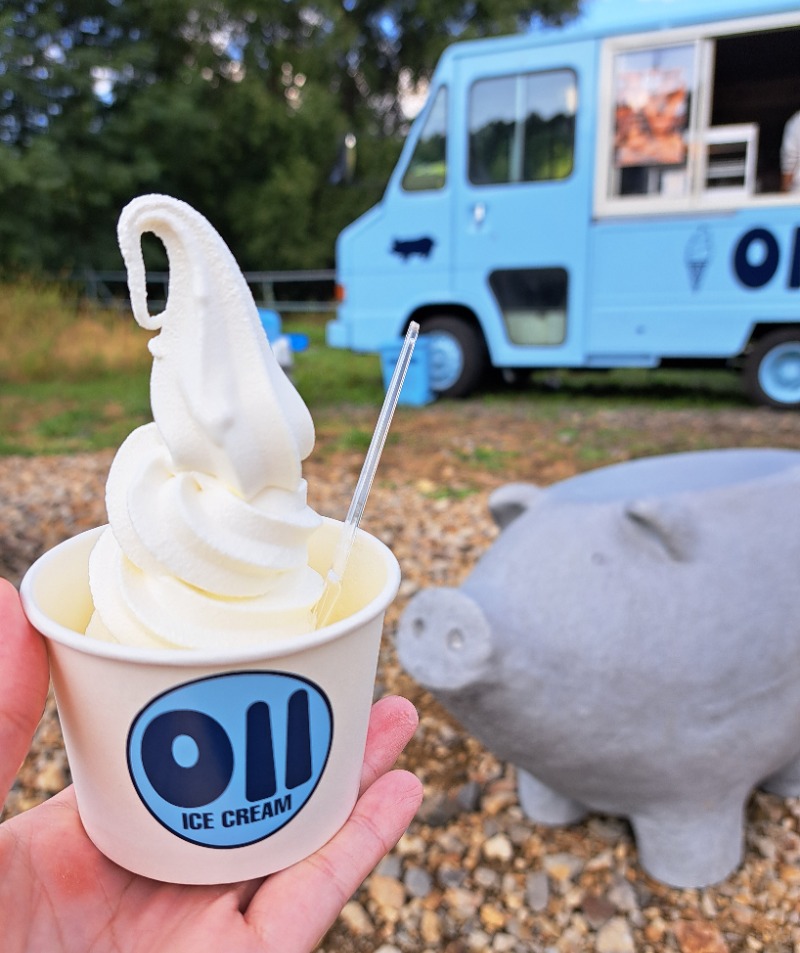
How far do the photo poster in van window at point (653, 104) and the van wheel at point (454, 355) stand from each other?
1.75 meters

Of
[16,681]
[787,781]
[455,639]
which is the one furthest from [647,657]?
[16,681]

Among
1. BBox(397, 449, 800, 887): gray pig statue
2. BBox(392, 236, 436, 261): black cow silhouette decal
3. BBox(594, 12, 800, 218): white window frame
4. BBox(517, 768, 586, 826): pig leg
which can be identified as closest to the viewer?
BBox(397, 449, 800, 887): gray pig statue

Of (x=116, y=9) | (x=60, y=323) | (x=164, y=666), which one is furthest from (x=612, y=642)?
(x=116, y=9)

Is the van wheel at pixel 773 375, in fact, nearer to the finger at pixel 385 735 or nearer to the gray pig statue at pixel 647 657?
the gray pig statue at pixel 647 657

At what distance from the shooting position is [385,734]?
1.32 m

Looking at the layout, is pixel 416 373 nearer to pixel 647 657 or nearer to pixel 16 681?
pixel 647 657

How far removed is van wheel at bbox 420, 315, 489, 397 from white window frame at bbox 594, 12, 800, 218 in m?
1.34

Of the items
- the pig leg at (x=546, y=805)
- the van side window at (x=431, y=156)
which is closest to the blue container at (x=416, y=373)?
the van side window at (x=431, y=156)

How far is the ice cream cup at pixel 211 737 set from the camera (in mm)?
872

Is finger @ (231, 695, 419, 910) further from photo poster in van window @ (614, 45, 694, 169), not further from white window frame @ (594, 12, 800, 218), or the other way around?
photo poster in van window @ (614, 45, 694, 169)

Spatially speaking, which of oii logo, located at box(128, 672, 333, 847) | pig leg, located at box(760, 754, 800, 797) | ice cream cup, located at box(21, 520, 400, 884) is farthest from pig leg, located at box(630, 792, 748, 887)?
oii logo, located at box(128, 672, 333, 847)

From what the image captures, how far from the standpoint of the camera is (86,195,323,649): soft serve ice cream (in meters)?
0.98

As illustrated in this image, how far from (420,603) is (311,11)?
701 inches

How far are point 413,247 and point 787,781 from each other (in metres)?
5.25
